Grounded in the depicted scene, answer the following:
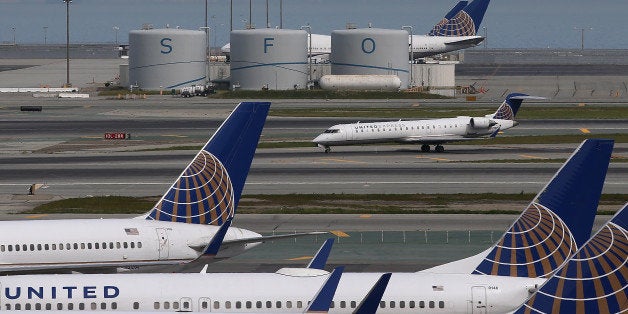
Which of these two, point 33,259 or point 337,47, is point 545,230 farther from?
point 337,47

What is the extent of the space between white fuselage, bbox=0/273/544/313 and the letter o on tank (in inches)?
5875

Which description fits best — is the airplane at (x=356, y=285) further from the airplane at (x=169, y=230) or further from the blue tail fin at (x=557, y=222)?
the airplane at (x=169, y=230)

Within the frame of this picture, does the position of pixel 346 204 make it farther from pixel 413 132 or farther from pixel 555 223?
pixel 555 223

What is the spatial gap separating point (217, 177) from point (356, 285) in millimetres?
12774

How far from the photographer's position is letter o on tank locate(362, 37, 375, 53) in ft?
609

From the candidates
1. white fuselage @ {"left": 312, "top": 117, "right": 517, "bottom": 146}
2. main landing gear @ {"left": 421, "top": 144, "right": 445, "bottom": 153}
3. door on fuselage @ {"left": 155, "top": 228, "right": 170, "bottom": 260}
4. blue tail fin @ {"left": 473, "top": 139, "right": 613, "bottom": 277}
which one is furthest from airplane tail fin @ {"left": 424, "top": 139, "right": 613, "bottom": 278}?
main landing gear @ {"left": 421, "top": 144, "right": 445, "bottom": 153}

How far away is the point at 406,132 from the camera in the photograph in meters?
107

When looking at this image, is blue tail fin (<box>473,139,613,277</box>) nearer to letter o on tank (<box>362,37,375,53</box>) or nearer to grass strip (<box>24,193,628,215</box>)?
grass strip (<box>24,193,628,215</box>)

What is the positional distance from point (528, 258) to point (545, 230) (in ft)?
3.72

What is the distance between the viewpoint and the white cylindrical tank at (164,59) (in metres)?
183

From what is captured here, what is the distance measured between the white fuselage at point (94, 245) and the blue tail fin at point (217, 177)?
5.45 feet

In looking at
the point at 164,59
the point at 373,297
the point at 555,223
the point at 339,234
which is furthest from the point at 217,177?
the point at 164,59

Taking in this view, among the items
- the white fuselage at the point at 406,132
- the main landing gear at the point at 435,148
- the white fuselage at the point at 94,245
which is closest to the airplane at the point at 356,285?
the white fuselage at the point at 94,245

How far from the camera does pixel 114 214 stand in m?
69.9
